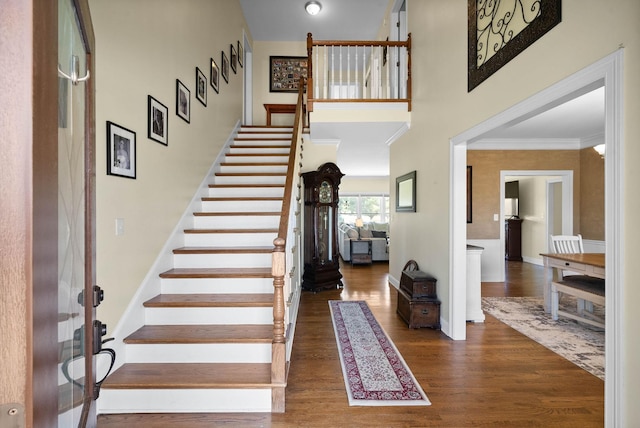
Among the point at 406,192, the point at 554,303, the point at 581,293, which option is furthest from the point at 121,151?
the point at 554,303

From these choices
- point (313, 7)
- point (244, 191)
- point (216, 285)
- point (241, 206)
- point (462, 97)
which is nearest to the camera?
point (216, 285)

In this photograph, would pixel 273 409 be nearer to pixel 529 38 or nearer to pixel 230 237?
pixel 230 237

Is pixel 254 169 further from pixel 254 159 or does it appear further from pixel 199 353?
pixel 199 353

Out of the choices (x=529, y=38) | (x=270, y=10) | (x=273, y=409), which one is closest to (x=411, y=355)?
(x=273, y=409)

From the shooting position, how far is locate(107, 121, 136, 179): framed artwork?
213 centimetres

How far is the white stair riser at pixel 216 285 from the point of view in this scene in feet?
8.92

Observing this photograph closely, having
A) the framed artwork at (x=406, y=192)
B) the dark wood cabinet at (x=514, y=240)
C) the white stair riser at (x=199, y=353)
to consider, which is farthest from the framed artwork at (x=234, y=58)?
the dark wood cabinet at (x=514, y=240)

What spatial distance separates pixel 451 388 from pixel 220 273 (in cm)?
204

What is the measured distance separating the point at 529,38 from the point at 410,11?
288cm

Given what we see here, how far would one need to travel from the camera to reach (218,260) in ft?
10.00

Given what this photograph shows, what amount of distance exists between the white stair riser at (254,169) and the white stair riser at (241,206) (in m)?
0.79

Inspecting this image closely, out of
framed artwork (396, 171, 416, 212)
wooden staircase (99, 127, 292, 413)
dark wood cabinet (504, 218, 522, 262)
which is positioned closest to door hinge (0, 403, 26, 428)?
wooden staircase (99, 127, 292, 413)

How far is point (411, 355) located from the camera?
278 centimetres

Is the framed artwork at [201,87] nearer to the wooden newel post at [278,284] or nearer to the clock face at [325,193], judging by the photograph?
the clock face at [325,193]
